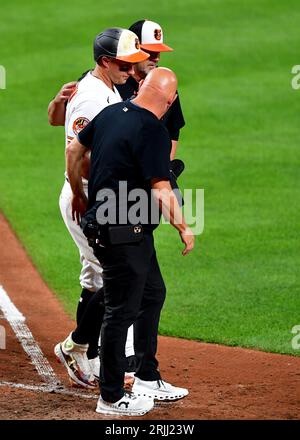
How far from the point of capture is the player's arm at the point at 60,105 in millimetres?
7703

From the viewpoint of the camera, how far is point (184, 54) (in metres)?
20.3

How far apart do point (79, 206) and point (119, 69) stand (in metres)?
0.98

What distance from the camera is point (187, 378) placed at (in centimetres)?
775

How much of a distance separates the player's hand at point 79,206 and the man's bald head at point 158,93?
2.75 ft

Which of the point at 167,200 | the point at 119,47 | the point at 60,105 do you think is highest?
the point at 119,47

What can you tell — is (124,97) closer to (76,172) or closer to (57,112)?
(57,112)

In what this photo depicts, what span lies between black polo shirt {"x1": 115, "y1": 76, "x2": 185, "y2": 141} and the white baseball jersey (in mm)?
681

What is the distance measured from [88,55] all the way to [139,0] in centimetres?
447

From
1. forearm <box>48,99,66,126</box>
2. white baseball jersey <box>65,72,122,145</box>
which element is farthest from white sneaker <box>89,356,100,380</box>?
forearm <box>48,99,66,126</box>

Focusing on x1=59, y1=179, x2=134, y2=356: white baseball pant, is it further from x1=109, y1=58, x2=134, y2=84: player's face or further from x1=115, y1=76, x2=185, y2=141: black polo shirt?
x1=115, y1=76, x2=185, y2=141: black polo shirt

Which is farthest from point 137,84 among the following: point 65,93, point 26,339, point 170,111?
point 26,339

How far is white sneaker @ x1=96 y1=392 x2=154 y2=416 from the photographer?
21.8ft

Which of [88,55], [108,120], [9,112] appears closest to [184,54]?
[88,55]

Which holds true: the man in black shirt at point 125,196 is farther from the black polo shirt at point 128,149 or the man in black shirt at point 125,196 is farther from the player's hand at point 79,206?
the player's hand at point 79,206
